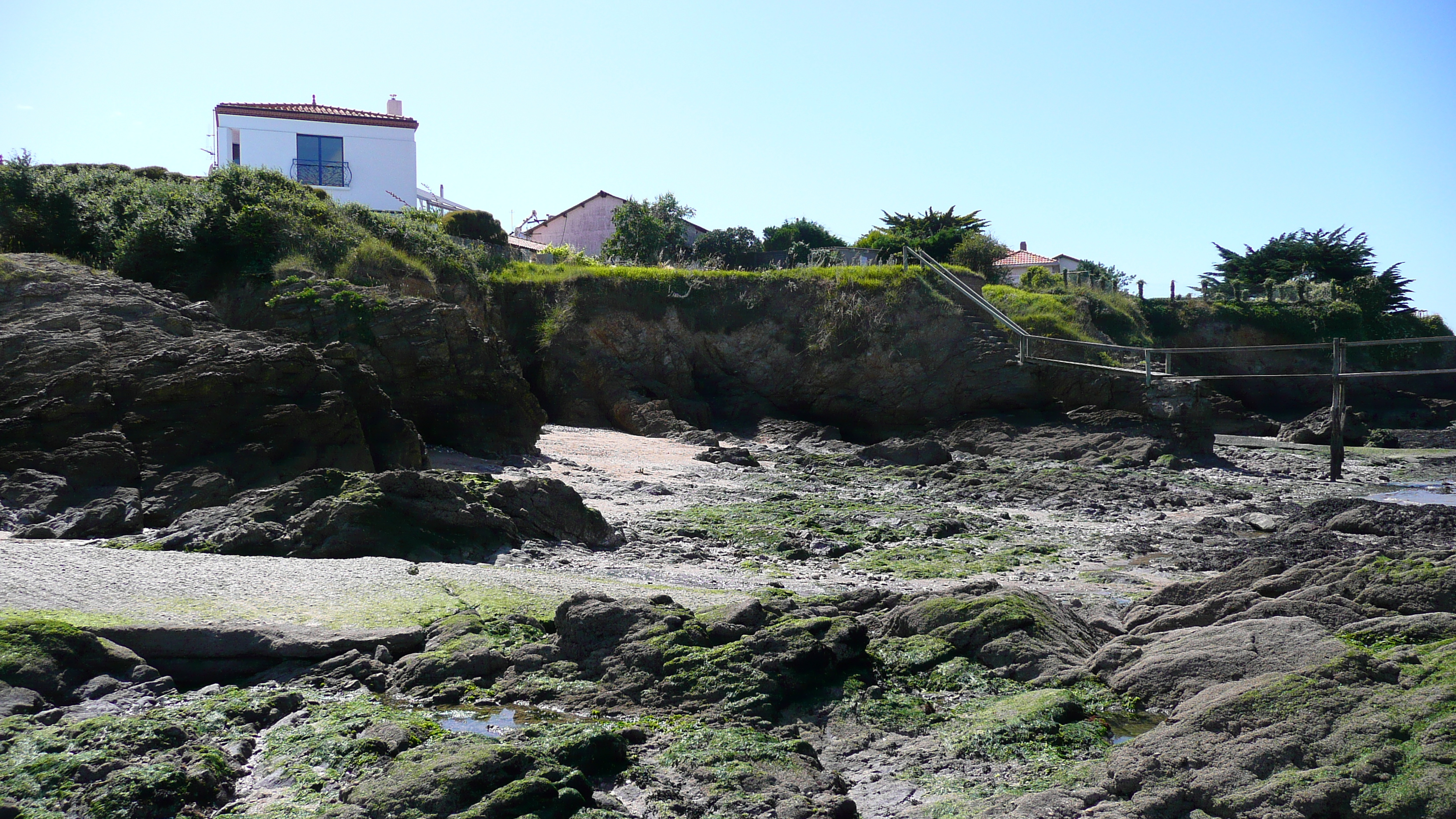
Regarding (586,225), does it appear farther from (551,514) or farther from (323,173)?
(551,514)

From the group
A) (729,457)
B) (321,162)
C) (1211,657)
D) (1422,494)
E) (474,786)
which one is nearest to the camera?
(474,786)

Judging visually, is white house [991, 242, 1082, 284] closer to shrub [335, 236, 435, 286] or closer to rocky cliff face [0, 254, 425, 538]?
shrub [335, 236, 435, 286]

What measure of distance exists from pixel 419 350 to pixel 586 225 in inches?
1131

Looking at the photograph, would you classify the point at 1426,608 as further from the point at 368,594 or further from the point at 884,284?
the point at 884,284

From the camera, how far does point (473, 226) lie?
3145cm

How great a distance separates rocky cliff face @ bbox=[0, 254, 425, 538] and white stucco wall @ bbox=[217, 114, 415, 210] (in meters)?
19.3

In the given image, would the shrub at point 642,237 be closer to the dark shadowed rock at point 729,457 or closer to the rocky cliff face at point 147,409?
the dark shadowed rock at point 729,457

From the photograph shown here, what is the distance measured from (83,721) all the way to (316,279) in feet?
47.6

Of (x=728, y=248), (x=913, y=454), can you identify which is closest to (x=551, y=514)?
(x=913, y=454)

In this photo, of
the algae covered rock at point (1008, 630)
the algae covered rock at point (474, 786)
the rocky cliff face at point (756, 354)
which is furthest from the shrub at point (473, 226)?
the algae covered rock at point (474, 786)

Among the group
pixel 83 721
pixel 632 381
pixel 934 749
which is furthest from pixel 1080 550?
pixel 632 381

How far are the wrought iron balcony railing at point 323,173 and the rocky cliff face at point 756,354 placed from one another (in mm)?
9410

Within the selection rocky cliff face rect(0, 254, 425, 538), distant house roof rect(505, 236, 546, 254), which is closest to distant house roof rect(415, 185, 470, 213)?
distant house roof rect(505, 236, 546, 254)

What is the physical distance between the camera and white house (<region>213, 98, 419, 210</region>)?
113 ft
